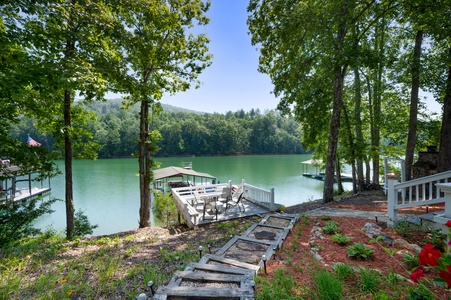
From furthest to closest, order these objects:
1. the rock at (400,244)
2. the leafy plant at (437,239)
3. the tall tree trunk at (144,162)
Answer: the tall tree trunk at (144,162) → the rock at (400,244) → the leafy plant at (437,239)

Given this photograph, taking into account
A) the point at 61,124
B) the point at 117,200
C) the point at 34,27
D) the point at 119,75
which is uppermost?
the point at 34,27

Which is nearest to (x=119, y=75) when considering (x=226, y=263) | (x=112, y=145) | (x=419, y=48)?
(x=226, y=263)

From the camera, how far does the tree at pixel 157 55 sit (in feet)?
21.4

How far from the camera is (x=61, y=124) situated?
611cm

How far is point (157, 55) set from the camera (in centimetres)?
751

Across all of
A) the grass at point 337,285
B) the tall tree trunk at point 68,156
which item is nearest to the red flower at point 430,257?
the grass at point 337,285

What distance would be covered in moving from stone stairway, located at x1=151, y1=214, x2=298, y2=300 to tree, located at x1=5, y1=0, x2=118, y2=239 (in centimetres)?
352

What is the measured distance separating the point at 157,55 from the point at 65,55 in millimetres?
2581

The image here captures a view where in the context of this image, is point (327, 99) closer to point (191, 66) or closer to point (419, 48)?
point (419, 48)

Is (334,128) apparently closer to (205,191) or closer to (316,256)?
(316,256)

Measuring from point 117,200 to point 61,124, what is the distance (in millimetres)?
12199

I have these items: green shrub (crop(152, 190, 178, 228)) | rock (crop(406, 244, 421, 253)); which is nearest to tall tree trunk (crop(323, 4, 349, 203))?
rock (crop(406, 244, 421, 253))

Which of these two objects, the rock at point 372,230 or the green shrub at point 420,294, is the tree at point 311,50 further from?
the green shrub at point 420,294

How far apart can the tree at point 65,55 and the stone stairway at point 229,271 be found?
3.52m
